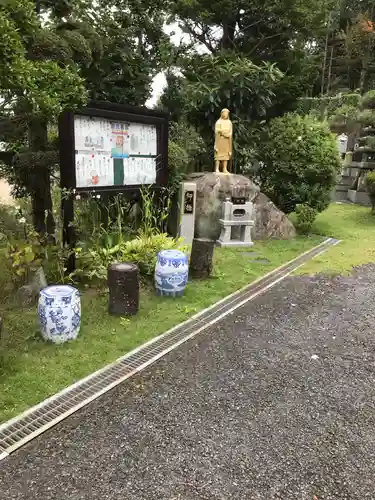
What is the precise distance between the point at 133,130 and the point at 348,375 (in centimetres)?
427

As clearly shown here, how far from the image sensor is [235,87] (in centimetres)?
992

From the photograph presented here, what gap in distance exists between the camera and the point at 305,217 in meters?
9.20

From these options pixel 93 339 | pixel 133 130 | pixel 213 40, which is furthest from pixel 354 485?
pixel 213 40

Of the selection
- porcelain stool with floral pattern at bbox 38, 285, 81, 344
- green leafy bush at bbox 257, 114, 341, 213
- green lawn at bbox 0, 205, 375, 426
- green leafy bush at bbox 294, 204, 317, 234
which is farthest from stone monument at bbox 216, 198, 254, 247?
porcelain stool with floral pattern at bbox 38, 285, 81, 344

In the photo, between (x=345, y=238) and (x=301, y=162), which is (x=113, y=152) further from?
(x=345, y=238)

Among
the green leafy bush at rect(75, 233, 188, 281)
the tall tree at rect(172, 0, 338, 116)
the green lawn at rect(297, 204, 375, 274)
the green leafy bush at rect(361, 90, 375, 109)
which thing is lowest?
the green lawn at rect(297, 204, 375, 274)

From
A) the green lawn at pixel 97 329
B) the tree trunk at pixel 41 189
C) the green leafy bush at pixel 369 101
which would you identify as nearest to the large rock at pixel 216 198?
the green lawn at pixel 97 329

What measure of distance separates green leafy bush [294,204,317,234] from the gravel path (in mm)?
5152

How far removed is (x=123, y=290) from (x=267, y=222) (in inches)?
201

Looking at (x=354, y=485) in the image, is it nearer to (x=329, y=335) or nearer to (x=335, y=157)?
(x=329, y=335)

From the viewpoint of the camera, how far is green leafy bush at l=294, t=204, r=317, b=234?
30.2ft

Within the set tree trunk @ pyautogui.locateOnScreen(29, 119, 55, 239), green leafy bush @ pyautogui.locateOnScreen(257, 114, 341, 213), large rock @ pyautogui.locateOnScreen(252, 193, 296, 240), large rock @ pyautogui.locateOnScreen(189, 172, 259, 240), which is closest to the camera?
tree trunk @ pyautogui.locateOnScreen(29, 119, 55, 239)

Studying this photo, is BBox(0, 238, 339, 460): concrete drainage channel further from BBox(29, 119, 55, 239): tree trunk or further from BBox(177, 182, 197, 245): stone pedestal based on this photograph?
BBox(29, 119, 55, 239): tree trunk

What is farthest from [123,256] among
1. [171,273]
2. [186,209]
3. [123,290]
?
[186,209]
